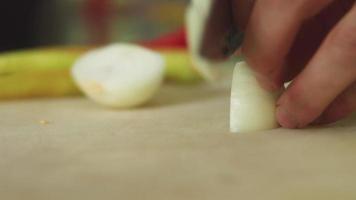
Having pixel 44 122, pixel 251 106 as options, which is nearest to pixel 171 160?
pixel 251 106

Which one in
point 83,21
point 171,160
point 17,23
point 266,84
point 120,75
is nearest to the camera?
point 171,160

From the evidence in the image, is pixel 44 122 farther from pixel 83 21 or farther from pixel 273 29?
pixel 83 21

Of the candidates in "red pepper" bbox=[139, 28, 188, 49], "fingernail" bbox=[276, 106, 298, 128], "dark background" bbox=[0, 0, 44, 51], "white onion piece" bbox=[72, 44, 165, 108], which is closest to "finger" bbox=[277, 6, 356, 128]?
"fingernail" bbox=[276, 106, 298, 128]

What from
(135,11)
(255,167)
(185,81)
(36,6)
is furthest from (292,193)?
(135,11)

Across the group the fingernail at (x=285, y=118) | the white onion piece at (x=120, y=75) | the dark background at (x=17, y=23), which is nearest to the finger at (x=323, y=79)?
the fingernail at (x=285, y=118)

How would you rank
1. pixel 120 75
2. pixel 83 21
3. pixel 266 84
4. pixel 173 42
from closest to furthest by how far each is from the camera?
pixel 266 84 → pixel 120 75 → pixel 173 42 → pixel 83 21

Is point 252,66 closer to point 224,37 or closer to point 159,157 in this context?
point 224,37

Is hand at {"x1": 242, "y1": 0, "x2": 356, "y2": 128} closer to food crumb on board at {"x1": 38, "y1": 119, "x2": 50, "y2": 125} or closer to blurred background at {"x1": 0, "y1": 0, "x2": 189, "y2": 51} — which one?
food crumb on board at {"x1": 38, "y1": 119, "x2": 50, "y2": 125}
